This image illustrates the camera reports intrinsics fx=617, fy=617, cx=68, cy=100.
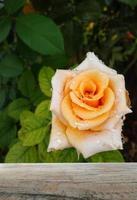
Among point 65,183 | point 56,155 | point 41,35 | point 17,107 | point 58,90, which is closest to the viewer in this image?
point 65,183

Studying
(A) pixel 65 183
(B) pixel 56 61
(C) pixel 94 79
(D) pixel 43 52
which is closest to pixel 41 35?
(D) pixel 43 52

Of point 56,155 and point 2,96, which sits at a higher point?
point 56,155

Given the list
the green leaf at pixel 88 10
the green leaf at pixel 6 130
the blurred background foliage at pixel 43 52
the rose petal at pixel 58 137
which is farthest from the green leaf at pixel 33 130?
the green leaf at pixel 88 10

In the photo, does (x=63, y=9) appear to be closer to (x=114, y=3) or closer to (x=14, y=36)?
(x=14, y=36)

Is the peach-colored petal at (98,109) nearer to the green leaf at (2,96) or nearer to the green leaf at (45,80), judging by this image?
the green leaf at (45,80)

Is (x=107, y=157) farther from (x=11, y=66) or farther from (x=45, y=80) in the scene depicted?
(x=11, y=66)

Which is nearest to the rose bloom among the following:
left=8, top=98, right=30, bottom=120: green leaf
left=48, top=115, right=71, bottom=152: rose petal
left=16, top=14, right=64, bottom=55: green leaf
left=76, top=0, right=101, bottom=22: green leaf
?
left=48, top=115, right=71, bottom=152: rose petal
